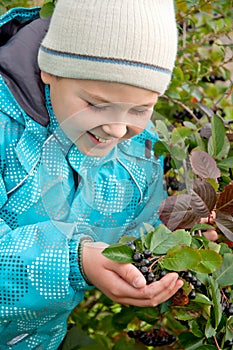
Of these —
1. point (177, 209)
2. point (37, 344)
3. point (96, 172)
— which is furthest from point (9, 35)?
point (37, 344)

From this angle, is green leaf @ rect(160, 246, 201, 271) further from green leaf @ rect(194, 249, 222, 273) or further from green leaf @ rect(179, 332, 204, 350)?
green leaf @ rect(179, 332, 204, 350)

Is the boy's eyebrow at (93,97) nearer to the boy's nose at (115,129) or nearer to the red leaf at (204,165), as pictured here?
the boy's nose at (115,129)

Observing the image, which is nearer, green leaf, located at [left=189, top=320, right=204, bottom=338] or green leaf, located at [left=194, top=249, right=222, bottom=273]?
green leaf, located at [left=194, top=249, right=222, bottom=273]

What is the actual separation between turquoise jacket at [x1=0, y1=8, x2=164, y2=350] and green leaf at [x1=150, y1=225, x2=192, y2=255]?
7.7 inches

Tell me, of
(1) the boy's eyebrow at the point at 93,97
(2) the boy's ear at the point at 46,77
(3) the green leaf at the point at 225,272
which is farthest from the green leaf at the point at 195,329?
(2) the boy's ear at the point at 46,77

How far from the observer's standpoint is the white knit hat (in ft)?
4.28

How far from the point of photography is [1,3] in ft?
6.58

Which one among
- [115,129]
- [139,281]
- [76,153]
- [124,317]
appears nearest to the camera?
[139,281]

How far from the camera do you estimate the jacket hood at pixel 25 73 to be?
60.7 inches

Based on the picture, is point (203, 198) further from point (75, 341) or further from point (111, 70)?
point (75, 341)

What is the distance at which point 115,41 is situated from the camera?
130cm

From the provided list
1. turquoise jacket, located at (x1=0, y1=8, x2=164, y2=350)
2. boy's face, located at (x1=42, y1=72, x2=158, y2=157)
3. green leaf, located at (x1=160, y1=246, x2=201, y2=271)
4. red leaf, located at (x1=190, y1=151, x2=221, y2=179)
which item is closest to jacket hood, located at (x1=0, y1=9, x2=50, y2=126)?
turquoise jacket, located at (x1=0, y1=8, x2=164, y2=350)

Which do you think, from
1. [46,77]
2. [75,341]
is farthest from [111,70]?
[75,341]

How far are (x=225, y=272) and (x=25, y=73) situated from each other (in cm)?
62
